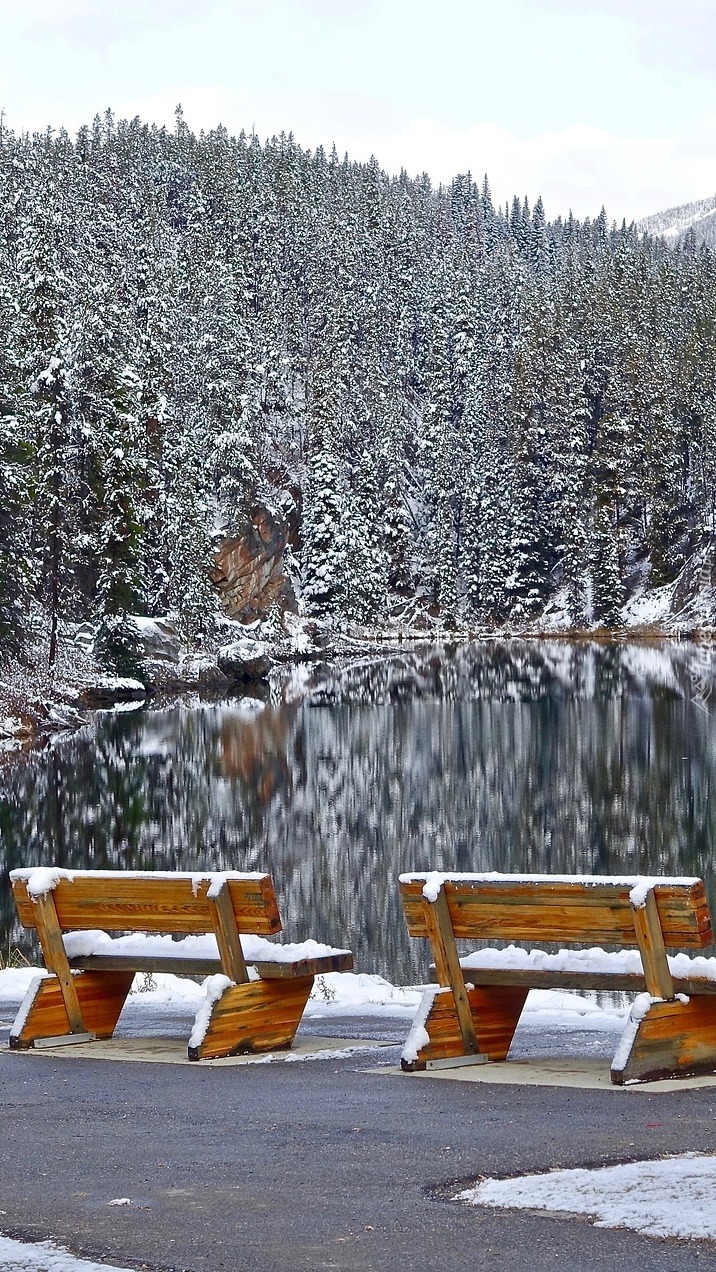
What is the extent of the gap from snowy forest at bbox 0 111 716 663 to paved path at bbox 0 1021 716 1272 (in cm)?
3293

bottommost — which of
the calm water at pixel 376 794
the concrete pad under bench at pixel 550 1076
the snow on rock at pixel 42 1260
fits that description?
the calm water at pixel 376 794

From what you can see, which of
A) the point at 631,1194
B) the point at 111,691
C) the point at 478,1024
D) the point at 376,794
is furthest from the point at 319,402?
the point at 631,1194

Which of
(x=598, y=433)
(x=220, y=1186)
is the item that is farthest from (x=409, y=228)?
(x=220, y=1186)

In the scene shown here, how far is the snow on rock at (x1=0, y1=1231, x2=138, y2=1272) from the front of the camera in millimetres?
4324

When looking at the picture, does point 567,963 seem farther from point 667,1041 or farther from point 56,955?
point 56,955

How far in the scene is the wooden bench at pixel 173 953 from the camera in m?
7.84

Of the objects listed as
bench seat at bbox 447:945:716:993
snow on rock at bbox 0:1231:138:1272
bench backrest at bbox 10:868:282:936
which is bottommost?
bench seat at bbox 447:945:716:993

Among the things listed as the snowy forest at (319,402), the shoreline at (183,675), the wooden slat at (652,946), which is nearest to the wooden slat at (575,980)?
the wooden slat at (652,946)

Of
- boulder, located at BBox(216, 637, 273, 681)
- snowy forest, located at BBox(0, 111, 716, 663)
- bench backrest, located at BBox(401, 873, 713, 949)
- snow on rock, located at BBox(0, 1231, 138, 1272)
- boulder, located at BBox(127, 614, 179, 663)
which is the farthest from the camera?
boulder, located at BBox(216, 637, 273, 681)

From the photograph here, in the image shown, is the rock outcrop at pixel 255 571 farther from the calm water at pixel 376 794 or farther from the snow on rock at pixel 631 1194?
the snow on rock at pixel 631 1194

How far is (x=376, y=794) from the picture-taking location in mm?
28094

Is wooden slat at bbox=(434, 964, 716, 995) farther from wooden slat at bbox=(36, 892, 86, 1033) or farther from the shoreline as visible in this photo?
the shoreline

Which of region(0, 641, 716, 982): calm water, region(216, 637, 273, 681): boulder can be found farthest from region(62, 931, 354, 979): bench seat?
region(216, 637, 273, 681): boulder

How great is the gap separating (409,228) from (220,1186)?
128049 millimetres
